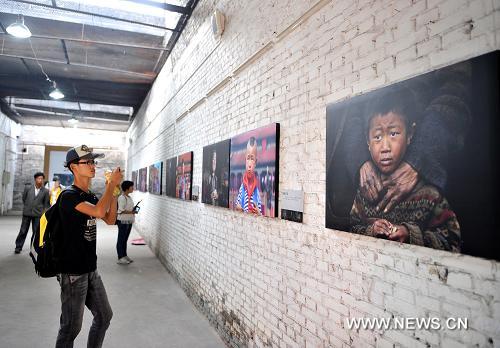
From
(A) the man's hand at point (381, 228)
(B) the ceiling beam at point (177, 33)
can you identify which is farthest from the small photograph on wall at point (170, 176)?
(A) the man's hand at point (381, 228)

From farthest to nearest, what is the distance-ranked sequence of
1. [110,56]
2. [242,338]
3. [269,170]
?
[110,56] → [242,338] → [269,170]

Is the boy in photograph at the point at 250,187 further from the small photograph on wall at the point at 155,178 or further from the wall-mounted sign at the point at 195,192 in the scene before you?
the small photograph on wall at the point at 155,178

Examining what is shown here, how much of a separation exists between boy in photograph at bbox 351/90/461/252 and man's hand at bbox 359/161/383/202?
0.03 metres

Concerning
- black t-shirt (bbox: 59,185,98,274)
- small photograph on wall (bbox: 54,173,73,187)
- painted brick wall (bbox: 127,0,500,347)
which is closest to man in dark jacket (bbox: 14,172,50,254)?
painted brick wall (bbox: 127,0,500,347)

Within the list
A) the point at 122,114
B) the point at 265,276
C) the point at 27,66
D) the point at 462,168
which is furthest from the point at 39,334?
the point at 122,114

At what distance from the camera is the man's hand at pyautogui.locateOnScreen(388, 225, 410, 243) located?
1601 millimetres

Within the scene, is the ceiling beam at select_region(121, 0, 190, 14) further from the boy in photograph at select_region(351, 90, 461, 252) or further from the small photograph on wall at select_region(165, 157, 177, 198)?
the boy in photograph at select_region(351, 90, 461, 252)

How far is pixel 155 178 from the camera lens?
8477 millimetres

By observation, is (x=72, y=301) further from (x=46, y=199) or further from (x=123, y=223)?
(x=46, y=199)

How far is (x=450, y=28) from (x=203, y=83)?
12.8 ft

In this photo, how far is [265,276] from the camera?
117 inches

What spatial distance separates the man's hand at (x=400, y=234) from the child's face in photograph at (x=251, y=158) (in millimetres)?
1682

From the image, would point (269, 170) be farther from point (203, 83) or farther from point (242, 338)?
point (203, 83)

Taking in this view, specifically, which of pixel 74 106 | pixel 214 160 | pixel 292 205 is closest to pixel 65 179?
pixel 74 106
